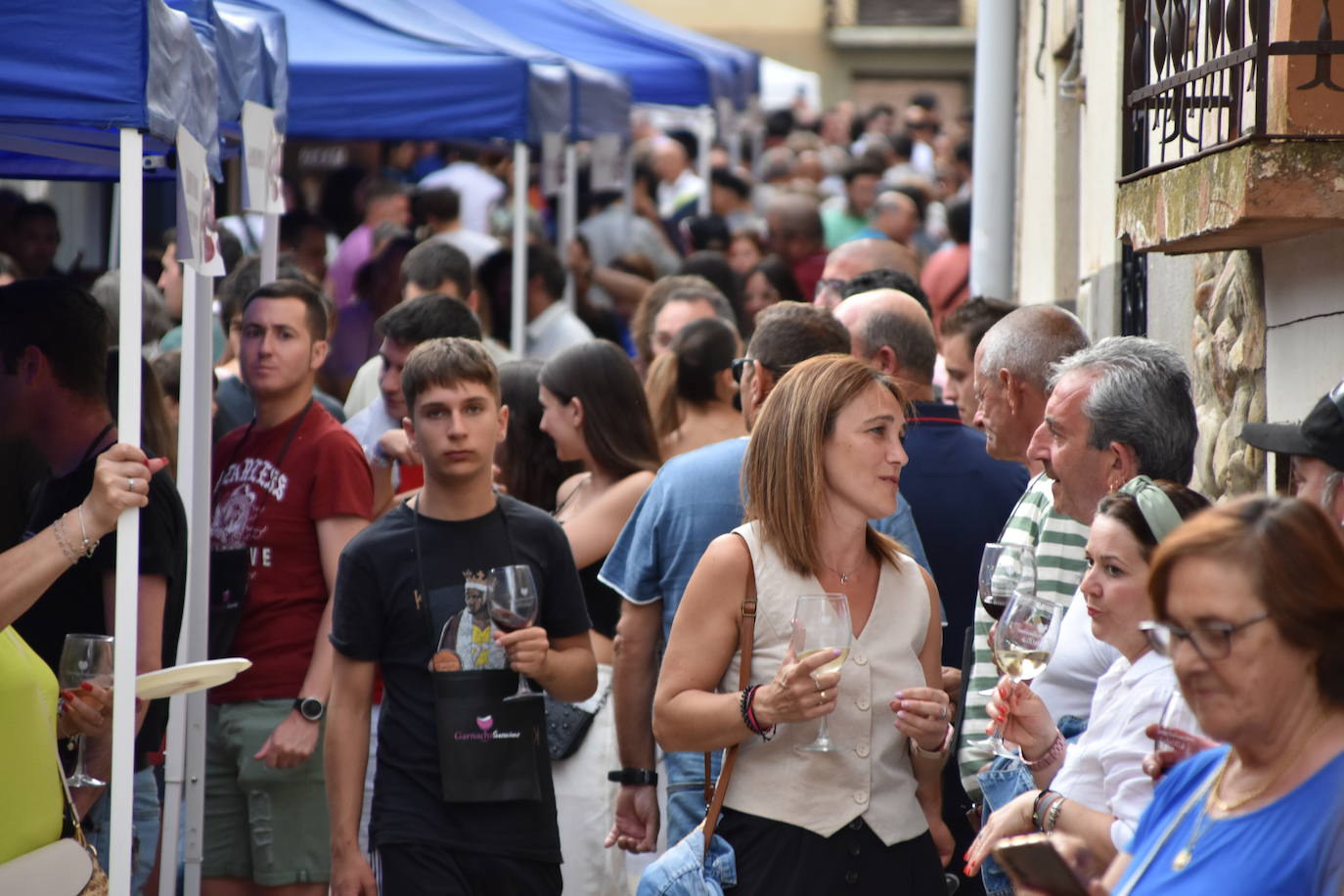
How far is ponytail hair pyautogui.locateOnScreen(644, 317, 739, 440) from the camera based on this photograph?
621 cm

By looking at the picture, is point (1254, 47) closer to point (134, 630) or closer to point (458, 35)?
point (134, 630)

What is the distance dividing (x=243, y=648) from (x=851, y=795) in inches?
92.7

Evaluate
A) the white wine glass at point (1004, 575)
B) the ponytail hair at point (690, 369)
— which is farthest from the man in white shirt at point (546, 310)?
the white wine glass at point (1004, 575)

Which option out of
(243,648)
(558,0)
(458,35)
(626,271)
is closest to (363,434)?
(243,648)

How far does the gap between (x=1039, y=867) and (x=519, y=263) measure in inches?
284

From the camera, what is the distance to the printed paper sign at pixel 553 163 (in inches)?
416

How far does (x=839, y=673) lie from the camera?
348 cm

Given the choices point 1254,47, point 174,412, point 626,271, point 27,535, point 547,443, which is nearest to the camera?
point 1254,47

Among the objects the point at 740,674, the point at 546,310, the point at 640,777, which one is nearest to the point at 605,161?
the point at 546,310

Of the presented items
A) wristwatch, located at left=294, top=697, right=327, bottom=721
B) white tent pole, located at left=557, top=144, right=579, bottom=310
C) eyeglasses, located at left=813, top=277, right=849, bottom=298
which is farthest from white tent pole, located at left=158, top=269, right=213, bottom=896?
white tent pole, located at left=557, top=144, right=579, bottom=310

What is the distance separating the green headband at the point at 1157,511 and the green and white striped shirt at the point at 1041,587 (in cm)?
68

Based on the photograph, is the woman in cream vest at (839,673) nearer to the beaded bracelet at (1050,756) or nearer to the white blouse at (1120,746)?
the beaded bracelet at (1050,756)

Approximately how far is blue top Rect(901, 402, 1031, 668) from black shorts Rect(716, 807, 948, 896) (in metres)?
1.27

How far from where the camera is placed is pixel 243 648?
533 centimetres
